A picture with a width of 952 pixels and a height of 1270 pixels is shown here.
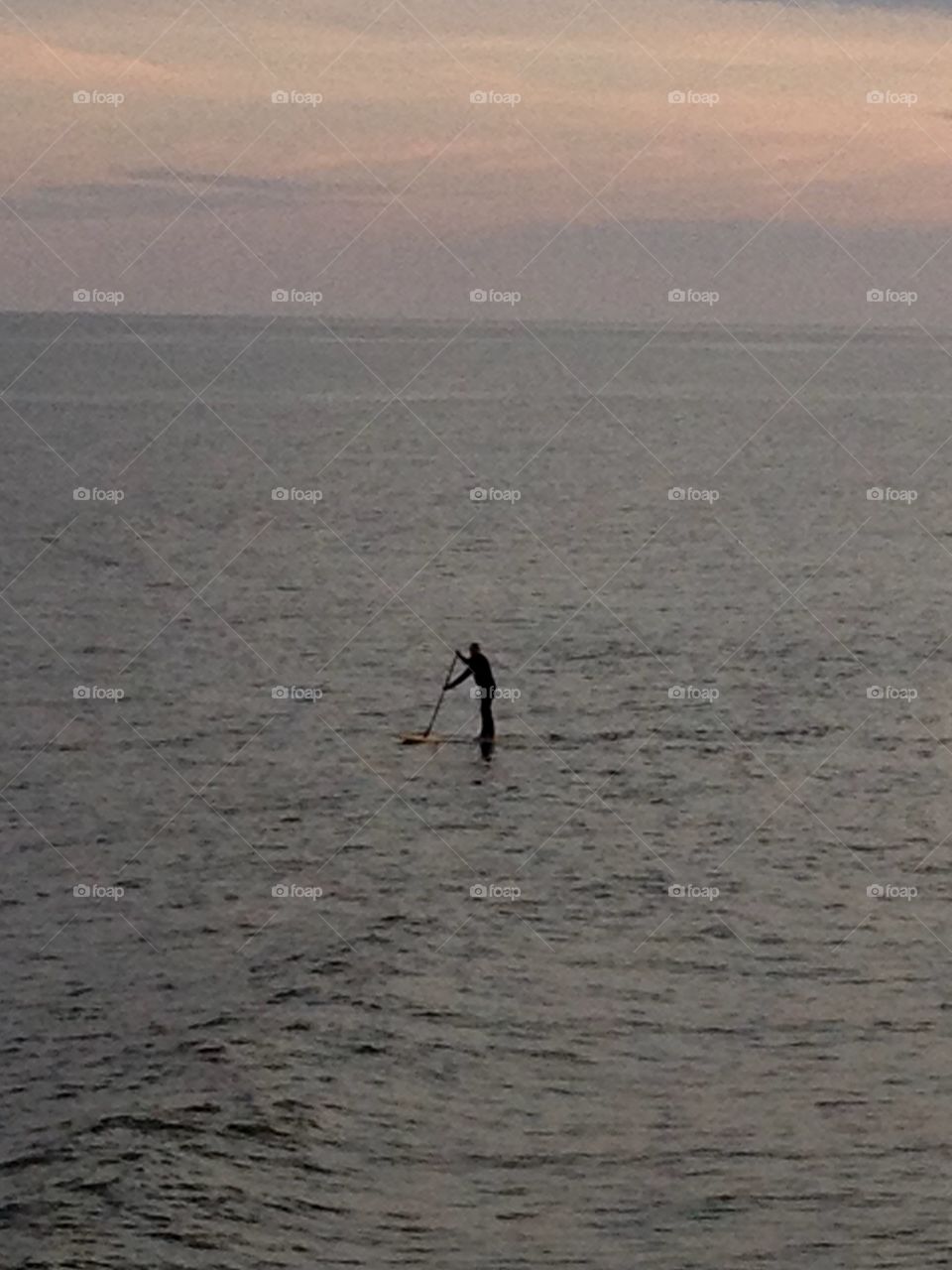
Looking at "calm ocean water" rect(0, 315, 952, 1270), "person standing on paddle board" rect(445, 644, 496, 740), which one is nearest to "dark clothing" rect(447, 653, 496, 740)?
"person standing on paddle board" rect(445, 644, 496, 740)

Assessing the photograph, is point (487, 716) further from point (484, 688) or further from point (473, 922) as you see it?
point (473, 922)

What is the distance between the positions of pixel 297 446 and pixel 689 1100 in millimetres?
116167

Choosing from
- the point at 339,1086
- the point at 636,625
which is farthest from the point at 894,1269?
the point at 636,625

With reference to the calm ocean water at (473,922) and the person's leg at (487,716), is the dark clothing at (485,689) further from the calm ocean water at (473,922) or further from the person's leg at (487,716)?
the calm ocean water at (473,922)

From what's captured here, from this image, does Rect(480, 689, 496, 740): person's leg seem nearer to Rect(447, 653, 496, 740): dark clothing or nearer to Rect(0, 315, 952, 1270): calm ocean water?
Rect(447, 653, 496, 740): dark clothing

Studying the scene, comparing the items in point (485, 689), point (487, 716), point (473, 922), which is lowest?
point (473, 922)

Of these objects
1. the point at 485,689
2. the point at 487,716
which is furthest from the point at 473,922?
the point at 485,689

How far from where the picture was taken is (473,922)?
109ft

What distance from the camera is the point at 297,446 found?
13950 cm

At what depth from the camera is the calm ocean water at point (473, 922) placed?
23234mm

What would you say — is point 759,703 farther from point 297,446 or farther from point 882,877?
point 297,446

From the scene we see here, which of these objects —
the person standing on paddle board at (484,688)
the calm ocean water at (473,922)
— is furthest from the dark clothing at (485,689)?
the calm ocean water at (473,922)

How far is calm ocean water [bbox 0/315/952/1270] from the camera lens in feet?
76.2

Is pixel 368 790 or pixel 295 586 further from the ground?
pixel 295 586
